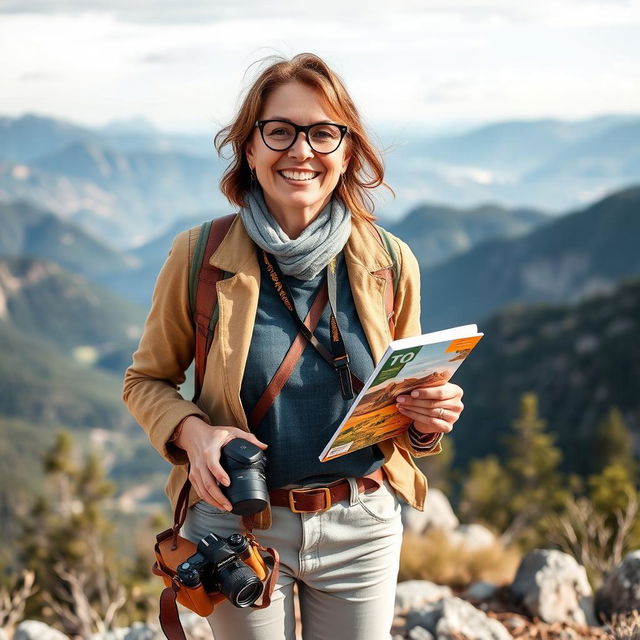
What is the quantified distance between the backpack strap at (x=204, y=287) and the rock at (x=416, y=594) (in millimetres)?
4194

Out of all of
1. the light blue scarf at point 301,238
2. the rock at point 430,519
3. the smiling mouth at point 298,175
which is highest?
the smiling mouth at point 298,175

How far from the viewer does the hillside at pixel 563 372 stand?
Result: 313ft

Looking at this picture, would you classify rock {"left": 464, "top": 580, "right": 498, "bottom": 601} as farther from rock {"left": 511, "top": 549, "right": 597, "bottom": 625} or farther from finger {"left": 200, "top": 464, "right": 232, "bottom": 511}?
finger {"left": 200, "top": 464, "right": 232, "bottom": 511}

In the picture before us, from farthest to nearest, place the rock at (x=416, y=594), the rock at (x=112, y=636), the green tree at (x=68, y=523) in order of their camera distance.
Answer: the green tree at (x=68, y=523)
the rock at (x=416, y=594)
the rock at (x=112, y=636)

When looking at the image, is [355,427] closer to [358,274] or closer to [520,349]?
[358,274]

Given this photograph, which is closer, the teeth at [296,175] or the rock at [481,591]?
the teeth at [296,175]

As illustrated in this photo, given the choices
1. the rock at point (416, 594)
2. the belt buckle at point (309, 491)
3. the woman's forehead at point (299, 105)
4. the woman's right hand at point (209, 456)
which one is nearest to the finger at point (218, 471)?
the woman's right hand at point (209, 456)

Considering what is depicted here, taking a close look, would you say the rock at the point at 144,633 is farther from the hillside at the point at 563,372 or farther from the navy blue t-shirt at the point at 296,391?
the hillside at the point at 563,372

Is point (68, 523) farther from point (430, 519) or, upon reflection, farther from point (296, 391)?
point (296, 391)

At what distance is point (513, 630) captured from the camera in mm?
5461

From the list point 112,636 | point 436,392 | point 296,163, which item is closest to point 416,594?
point 112,636

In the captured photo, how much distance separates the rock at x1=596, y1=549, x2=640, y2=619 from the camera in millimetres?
5430

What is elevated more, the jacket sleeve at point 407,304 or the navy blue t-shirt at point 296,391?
the jacket sleeve at point 407,304

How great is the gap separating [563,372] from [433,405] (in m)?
A: 108
